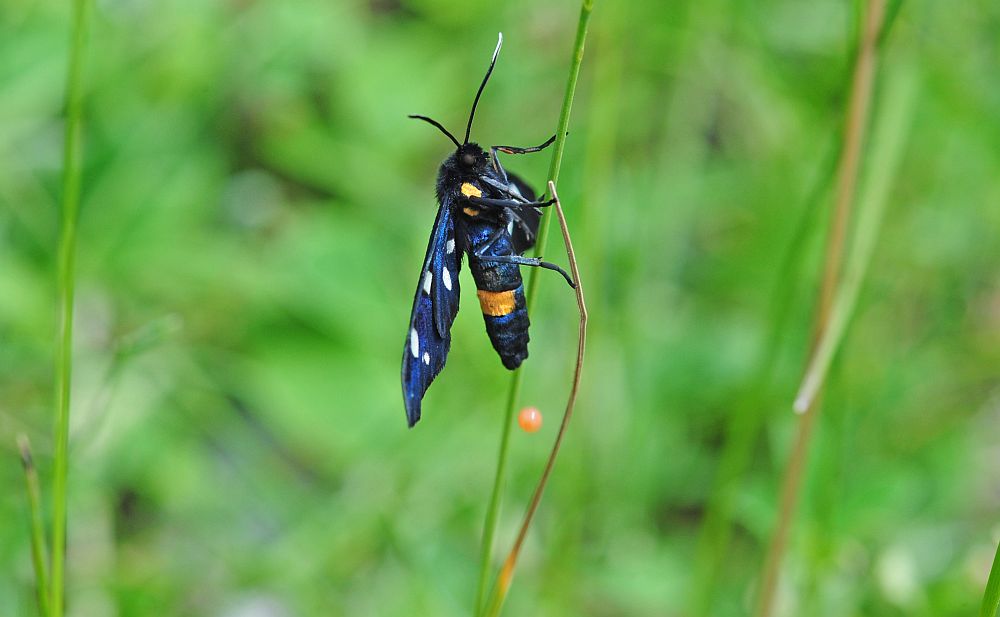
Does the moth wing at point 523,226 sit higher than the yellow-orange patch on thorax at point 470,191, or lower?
lower

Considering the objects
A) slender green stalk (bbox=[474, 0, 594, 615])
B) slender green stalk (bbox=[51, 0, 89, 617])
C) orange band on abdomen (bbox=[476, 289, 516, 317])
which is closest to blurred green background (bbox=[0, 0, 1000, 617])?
orange band on abdomen (bbox=[476, 289, 516, 317])

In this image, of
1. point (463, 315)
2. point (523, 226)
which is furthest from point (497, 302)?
point (463, 315)

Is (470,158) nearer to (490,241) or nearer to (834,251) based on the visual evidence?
(490,241)

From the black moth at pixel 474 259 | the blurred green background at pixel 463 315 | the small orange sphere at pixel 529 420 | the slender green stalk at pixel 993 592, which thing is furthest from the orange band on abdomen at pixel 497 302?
the slender green stalk at pixel 993 592

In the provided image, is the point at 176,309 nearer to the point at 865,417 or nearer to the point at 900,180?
Result: the point at 865,417

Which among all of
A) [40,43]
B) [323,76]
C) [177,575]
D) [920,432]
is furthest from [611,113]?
[40,43]

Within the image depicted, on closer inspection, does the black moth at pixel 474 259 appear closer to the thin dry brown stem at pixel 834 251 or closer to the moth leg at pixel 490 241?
the moth leg at pixel 490 241

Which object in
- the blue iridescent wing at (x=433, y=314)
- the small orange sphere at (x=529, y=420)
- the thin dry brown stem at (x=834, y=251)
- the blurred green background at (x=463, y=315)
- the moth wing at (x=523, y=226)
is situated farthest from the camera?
the blurred green background at (x=463, y=315)
